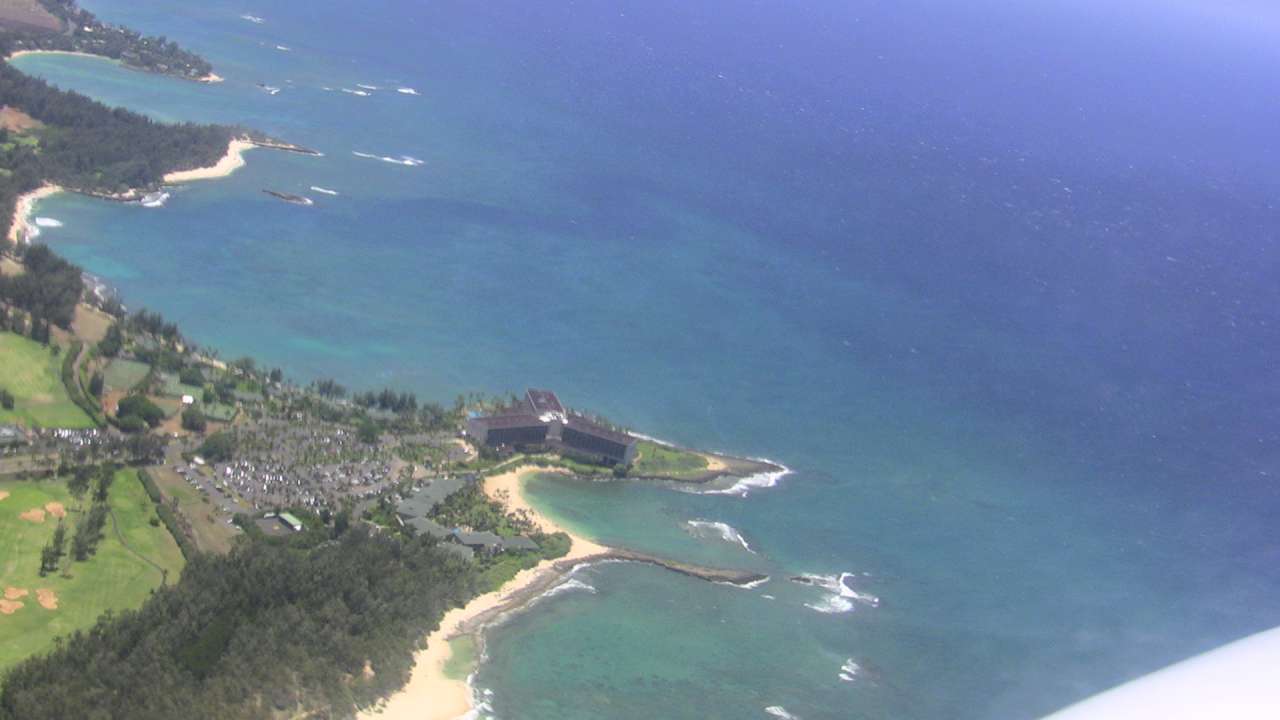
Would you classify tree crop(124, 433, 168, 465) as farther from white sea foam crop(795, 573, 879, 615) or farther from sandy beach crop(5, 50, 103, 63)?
sandy beach crop(5, 50, 103, 63)

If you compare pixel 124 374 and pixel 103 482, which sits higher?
pixel 124 374

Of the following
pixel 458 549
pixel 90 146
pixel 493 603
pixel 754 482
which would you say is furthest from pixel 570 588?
pixel 90 146

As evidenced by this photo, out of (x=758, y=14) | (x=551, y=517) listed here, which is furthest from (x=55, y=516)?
(x=758, y=14)

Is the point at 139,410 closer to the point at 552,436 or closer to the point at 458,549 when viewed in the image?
the point at 458,549

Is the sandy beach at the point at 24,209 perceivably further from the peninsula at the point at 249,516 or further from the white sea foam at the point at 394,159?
the white sea foam at the point at 394,159

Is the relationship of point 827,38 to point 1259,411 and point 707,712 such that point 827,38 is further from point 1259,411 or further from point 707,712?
point 707,712
